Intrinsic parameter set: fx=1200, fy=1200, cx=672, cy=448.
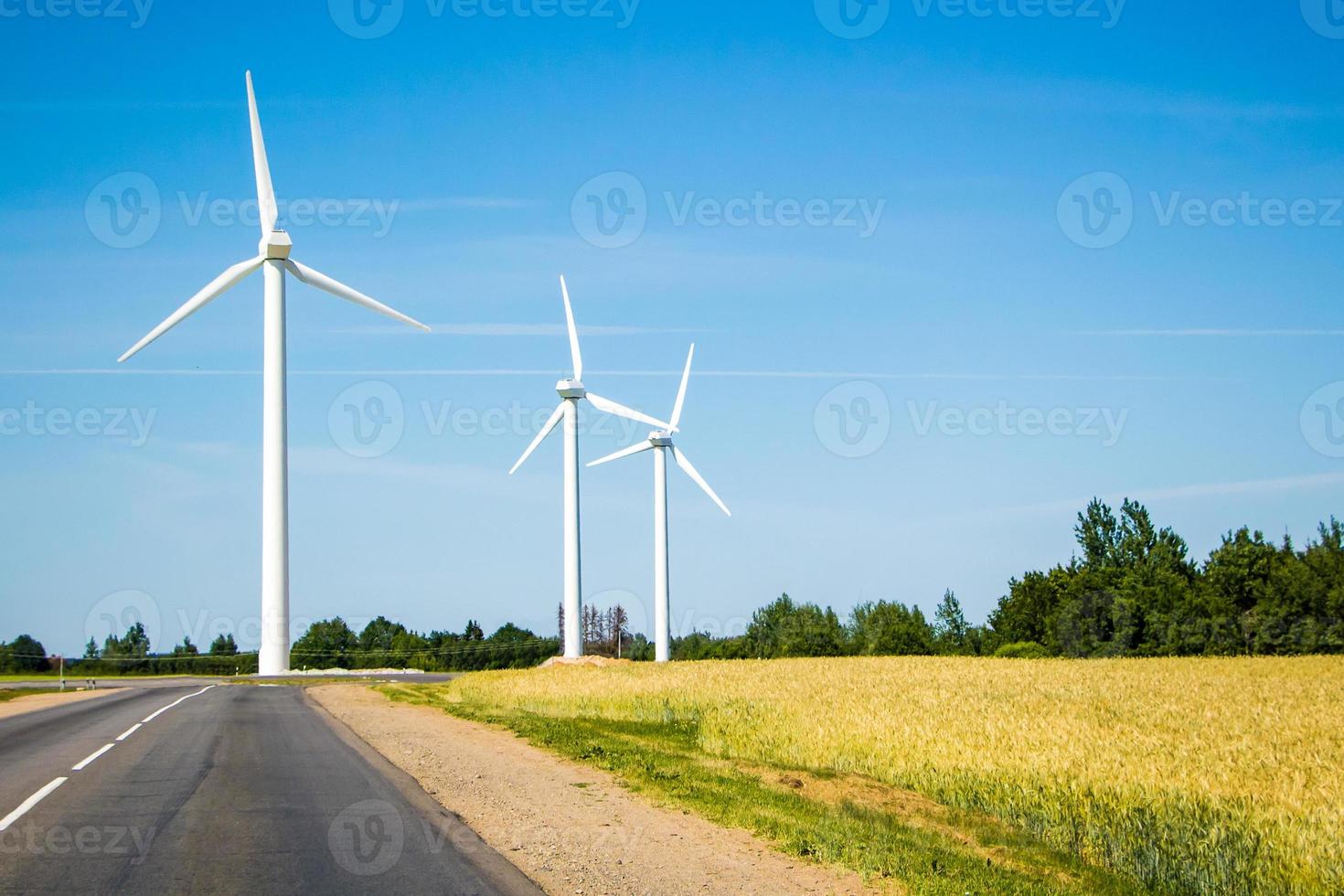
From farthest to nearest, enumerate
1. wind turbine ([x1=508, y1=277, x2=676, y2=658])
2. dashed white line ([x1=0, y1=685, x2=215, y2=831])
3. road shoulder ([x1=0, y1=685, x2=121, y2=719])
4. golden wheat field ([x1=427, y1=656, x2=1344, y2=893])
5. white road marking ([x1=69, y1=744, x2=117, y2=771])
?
Answer: wind turbine ([x1=508, y1=277, x2=676, y2=658])
road shoulder ([x1=0, y1=685, x2=121, y2=719])
white road marking ([x1=69, y1=744, x2=117, y2=771])
dashed white line ([x1=0, y1=685, x2=215, y2=831])
golden wheat field ([x1=427, y1=656, x2=1344, y2=893])

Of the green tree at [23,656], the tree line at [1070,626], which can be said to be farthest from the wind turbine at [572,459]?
the green tree at [23,656]

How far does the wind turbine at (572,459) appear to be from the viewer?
77.4 m

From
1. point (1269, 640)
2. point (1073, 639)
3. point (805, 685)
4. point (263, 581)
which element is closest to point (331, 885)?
point (805, 685)

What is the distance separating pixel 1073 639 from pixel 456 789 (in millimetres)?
103322

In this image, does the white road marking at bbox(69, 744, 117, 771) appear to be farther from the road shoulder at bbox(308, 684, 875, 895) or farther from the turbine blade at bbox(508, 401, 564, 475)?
the turbine blade at bbox(508, 401, 564, 475)

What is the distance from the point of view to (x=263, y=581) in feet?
195

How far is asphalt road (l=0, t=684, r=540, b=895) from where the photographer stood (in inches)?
460

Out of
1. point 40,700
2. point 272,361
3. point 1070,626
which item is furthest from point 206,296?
point 1070,626

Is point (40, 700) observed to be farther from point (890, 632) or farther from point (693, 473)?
point (890, 632)

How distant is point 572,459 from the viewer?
7944cm

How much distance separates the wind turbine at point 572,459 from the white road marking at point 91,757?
2078 inches

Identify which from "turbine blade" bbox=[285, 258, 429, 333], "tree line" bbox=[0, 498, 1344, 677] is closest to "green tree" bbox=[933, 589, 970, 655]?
"tree line" bbox=[0, 498, 1344, 677]

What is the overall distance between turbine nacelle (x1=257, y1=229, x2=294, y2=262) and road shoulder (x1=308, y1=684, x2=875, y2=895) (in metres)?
44.3

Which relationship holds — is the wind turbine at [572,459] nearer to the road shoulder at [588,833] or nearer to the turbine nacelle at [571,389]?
the turbine nacelle at [571,389]
